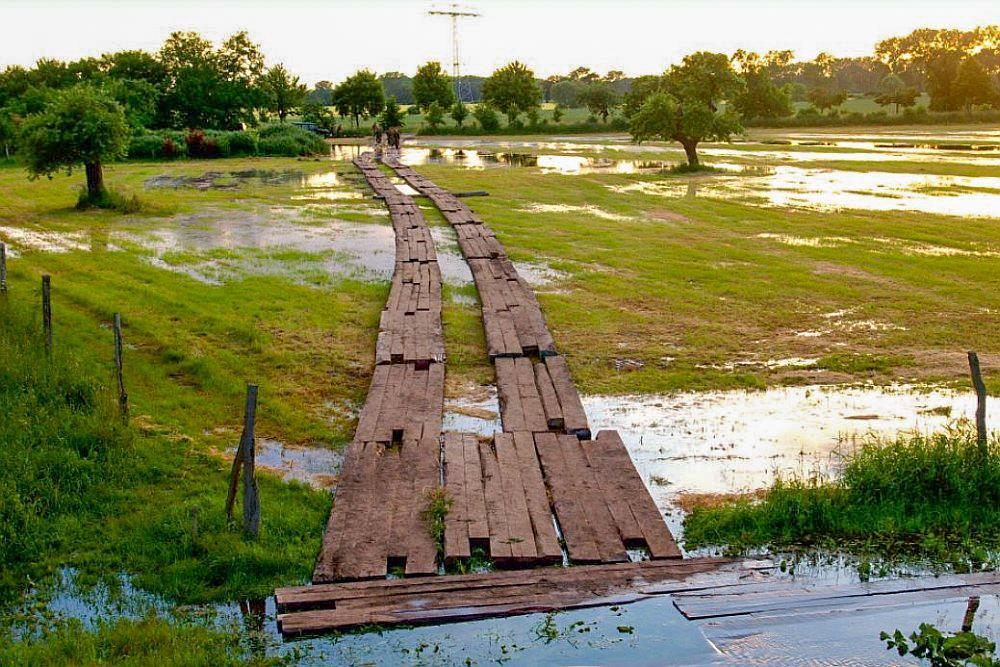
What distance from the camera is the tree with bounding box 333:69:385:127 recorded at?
286ft

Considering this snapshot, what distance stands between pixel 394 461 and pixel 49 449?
11.1 feet

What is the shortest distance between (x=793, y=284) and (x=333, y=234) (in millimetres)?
11847

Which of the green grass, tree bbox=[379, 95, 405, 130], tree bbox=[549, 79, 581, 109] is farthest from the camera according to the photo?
tree bbox=[549, 79, 581, 109]

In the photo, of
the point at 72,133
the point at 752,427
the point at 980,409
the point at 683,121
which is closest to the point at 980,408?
the point at 980,409

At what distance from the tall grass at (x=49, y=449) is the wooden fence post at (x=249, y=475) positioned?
1.55 meters

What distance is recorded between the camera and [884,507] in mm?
8750

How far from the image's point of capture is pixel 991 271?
18.8m

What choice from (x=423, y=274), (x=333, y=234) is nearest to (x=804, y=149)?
(x=333, y=234)

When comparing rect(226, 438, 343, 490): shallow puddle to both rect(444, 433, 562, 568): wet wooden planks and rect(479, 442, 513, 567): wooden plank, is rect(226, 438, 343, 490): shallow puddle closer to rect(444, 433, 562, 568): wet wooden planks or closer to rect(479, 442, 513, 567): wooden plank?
rect(444, 433, 562, 568): wet wooden planks

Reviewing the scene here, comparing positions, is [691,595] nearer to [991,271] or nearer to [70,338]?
[70,338]

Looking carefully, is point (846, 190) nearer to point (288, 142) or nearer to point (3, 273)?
point (3, 273)

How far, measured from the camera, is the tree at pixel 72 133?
84.0 feet

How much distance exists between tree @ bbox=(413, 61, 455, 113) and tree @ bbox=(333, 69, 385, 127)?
246 inches

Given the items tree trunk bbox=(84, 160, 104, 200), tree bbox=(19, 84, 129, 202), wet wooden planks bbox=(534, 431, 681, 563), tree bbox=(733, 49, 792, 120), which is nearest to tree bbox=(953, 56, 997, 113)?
tree bbox=(733, 49, 792, 120)
